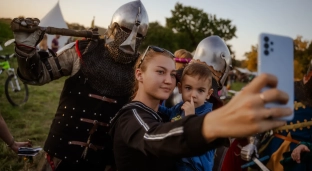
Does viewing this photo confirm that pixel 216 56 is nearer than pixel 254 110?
No

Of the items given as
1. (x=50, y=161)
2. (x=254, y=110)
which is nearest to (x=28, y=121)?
(x=50, y=161)

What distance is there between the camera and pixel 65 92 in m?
2.27

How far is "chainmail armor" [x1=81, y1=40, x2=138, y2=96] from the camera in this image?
2279mm

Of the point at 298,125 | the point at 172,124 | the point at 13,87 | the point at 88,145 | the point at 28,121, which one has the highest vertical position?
the point at 172,124

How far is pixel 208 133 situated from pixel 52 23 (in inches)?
807

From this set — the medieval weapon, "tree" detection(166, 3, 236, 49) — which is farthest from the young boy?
"tree" detection(166, 3, 236, 49)

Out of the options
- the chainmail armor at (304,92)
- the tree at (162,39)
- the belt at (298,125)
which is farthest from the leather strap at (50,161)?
the tree at (162,39)

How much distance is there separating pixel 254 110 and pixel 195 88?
135 cm

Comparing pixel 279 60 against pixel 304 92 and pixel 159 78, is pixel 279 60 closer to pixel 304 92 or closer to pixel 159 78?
pixel 159 78

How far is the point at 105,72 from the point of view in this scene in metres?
2.34

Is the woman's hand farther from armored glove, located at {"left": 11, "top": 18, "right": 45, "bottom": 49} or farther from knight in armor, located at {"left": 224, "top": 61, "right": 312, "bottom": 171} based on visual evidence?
knight in armor, located at {"left": 224, "top": 61, "right": 312, "bottom": 171}

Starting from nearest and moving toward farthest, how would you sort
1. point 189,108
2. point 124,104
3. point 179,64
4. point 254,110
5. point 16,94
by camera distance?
1. point 254,110
2. point 189,108
3. point 124,104
4. point 179,64
5. point 16,94

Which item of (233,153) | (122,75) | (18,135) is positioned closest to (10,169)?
(18,135)

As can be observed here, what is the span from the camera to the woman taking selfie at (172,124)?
0.76 metres
